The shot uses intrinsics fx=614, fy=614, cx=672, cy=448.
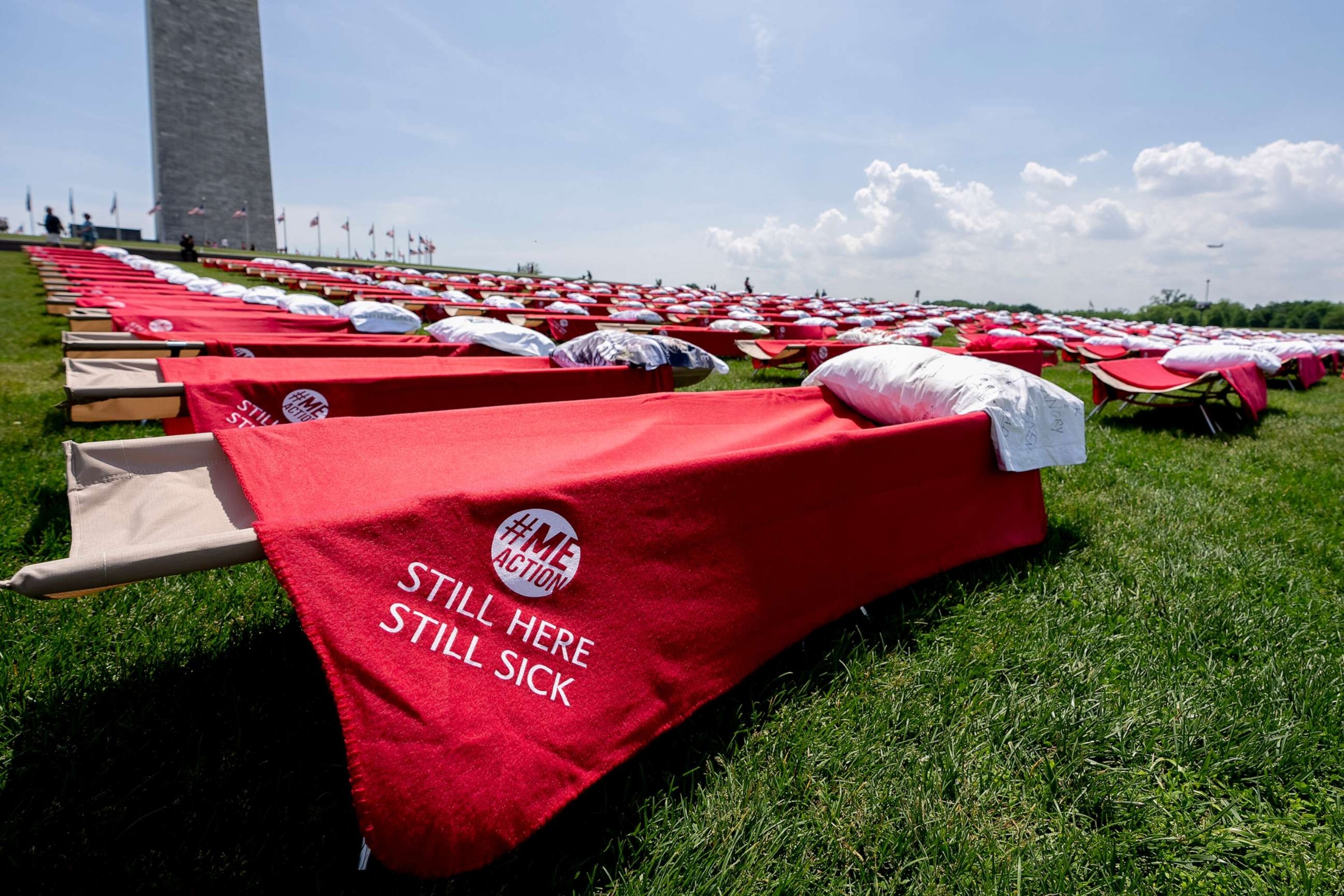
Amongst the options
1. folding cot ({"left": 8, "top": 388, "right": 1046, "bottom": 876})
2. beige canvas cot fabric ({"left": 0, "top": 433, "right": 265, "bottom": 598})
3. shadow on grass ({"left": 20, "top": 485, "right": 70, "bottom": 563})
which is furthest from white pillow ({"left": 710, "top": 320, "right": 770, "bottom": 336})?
beige canvas cot fabric ({"left": 0, "top": 433, "right": 265, "bottom": 598})

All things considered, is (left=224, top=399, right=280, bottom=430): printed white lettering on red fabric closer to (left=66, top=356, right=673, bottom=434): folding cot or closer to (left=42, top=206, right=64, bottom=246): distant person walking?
(left=66, top=356, right=673, bottom=434): folding cot

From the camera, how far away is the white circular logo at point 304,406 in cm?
308

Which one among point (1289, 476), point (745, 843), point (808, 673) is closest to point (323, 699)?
point (745, 843)

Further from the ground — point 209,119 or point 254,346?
point 209,119

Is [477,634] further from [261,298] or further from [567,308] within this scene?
[567,308]

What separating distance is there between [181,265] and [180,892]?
29.0m

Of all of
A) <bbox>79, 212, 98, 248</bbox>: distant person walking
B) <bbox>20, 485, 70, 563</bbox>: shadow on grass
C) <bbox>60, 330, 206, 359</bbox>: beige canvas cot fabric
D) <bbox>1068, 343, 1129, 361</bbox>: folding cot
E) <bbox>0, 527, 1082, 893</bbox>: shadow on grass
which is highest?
<bbox>79, 212, 98, 248</bbox>: distant person walking

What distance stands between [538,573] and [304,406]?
242 centimetres

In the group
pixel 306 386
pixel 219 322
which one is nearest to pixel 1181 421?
pixel 306 386

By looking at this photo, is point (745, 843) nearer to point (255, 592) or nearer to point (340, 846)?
point (340, 846)

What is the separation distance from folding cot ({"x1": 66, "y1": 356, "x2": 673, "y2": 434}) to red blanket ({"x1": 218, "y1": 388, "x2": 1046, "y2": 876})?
1.23 m

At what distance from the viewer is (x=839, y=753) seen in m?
1.54

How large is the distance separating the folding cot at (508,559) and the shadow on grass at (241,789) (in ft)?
0.58

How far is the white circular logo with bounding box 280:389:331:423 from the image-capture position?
308 centimetres
